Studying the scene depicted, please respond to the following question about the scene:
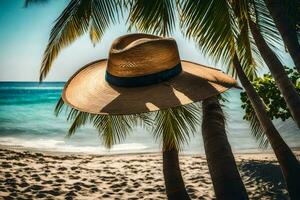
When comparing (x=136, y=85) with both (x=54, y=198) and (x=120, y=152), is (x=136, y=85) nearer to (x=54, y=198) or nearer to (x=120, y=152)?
(x=54, y=198)

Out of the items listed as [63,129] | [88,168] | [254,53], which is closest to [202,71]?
[254,53]

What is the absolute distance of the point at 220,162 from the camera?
8.48 feet

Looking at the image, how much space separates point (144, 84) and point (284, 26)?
7.02ft

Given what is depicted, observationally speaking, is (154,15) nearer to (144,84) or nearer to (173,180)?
(144,84)

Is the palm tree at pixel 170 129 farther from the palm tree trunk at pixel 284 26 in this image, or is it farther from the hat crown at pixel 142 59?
the hat crown at pixel 142 59

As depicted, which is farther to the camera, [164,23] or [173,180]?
[173,180]

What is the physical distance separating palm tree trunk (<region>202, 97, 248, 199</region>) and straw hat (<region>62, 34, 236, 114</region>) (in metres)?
0.54

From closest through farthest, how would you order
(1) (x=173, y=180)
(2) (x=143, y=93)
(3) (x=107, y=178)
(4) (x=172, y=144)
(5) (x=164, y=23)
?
1. (2) (x=143, y=93)
2. (5) (x=164, y=23)
3. (1) (x=173, y=180)
4. (4) (x=172, y=144)
5. (3) (x=107, y=178)

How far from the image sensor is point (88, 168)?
998 centimetres

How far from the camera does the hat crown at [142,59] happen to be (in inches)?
84.6

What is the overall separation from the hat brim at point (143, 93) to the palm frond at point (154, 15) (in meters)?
1.28

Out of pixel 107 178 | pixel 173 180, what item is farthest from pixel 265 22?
pixel 107 178

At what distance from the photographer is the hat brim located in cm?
189

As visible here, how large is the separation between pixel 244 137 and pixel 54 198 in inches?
559
